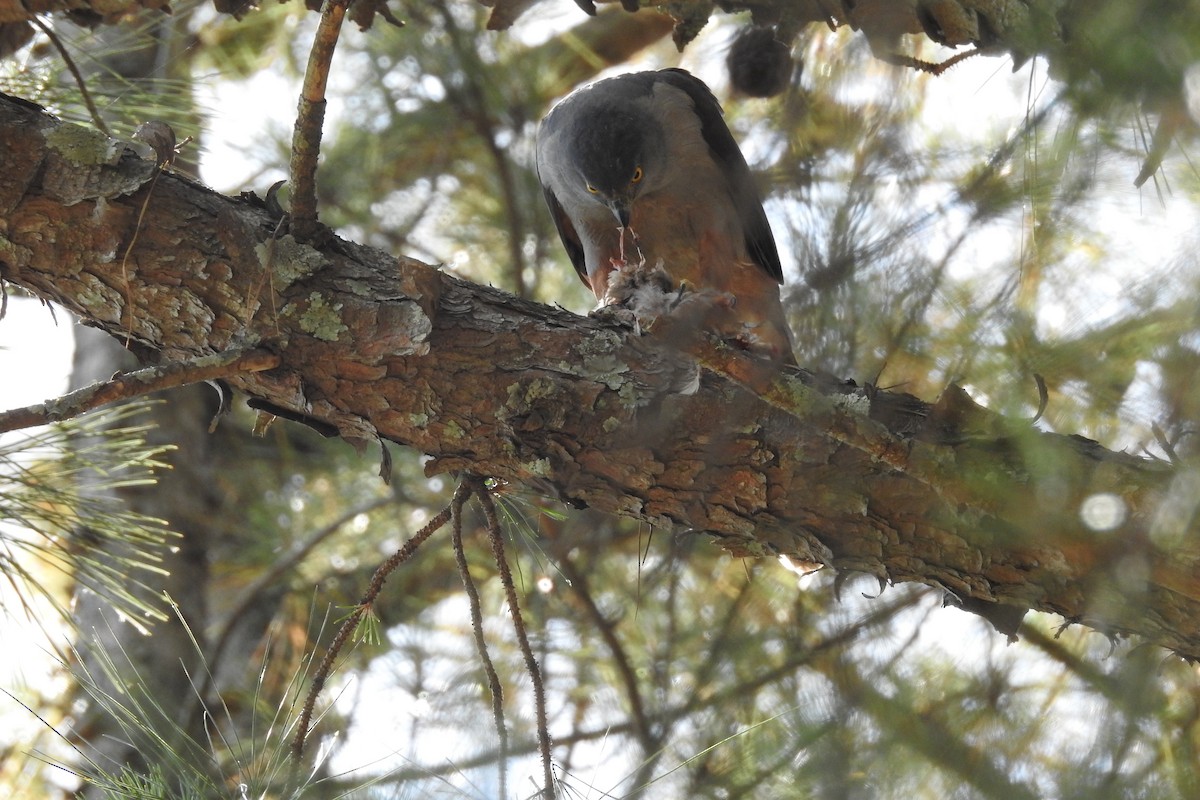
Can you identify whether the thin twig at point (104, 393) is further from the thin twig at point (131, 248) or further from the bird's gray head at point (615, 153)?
the bird's gray head at point (615, 153)

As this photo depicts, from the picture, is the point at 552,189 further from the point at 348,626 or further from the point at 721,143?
the point at 348,626

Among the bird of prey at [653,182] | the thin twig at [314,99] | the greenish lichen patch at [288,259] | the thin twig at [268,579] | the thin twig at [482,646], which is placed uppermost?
the bird of prey at [653,182]

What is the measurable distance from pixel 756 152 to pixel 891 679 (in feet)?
3.30

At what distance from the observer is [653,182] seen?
3143 mm

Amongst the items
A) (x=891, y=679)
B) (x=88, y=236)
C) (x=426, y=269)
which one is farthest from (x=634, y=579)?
(x=88, y=236)

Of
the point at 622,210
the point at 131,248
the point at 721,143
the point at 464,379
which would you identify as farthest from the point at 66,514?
the point at 721,143

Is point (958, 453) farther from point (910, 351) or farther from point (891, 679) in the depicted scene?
point (891, 679)

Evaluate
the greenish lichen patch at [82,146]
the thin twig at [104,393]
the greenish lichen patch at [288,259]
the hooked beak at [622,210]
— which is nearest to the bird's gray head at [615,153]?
the hooked beak at [622,210]

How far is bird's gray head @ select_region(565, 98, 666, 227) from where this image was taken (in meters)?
3.02

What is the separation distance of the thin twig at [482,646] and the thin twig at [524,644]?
0.05 m

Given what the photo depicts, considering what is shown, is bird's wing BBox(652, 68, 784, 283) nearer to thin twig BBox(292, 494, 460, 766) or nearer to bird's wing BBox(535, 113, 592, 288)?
bird's wing BBox(535, 113, 592, 288)

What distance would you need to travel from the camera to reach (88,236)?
1.72 m

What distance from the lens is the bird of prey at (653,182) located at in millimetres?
3047

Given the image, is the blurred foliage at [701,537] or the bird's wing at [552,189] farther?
the bird's wing at [552,189]
